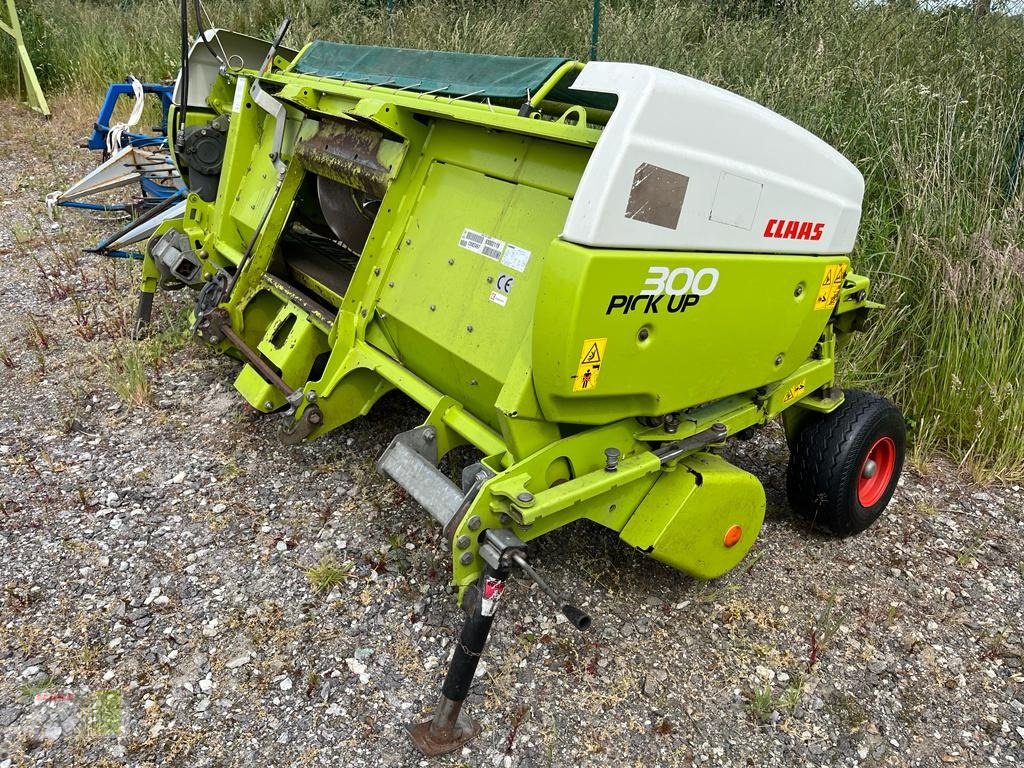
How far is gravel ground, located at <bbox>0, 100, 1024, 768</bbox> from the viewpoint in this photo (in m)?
2.32

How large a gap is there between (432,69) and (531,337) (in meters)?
1.60

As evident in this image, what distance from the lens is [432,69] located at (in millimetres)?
3229

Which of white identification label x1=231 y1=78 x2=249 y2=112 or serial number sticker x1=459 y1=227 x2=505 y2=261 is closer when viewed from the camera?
serial number sticker x1=459 y1=227 x2=505 y2=261

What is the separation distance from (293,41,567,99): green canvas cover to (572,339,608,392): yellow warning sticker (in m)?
1.05

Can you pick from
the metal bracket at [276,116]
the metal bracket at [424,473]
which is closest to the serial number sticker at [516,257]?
the metal bracket at [424,473]

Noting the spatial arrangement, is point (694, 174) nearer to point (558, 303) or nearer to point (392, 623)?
point (558, 303)

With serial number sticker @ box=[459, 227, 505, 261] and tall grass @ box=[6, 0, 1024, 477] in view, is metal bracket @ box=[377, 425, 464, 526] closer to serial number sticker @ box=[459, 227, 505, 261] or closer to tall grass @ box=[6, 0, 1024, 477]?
serial number sticker @ box=[459, 227, 505, 261]

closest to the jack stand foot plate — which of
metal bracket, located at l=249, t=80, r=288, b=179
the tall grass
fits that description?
metal bracket, located at l=249, t=80, r=288, b=179

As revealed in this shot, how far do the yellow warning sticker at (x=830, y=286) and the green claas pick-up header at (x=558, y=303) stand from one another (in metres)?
0.01

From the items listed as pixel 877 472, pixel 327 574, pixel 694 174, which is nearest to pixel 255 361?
pixel 327 574

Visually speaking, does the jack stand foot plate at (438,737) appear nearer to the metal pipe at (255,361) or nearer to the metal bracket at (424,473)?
the metal bracket at (424,473)

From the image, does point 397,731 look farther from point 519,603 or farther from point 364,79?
point 364,79

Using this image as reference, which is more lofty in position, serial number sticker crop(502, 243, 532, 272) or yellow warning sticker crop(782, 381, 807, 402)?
serial number sticker crop(502, 243, 532, 272)

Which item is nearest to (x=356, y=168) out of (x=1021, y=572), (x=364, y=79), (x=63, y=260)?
(x=364, y=79)
